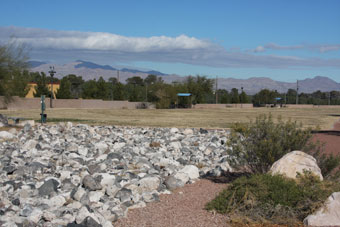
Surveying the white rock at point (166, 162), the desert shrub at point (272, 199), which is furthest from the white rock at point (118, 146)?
the desert shrub at point (272, 199)

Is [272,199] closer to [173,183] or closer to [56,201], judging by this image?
[173,183]

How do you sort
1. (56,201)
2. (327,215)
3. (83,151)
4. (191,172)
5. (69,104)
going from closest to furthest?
(327,215), (56,201), (191,172), (83,151), (69,104)

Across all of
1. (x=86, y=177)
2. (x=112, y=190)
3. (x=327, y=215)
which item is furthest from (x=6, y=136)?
(x=327, y=215)

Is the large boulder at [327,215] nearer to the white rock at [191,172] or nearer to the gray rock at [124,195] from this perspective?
the gray rock at [124,195]

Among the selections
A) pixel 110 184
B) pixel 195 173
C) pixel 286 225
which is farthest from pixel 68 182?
pixel 286 225

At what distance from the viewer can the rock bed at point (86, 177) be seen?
23.9 feet

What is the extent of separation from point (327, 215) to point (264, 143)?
2.50 meters

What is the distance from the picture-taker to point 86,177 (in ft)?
31.1

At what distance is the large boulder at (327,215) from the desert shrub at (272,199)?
16cm

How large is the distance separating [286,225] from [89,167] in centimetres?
576

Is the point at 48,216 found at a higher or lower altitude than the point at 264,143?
lower

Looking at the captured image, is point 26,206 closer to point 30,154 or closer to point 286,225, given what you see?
point 286,225

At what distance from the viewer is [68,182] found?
966 centimetres

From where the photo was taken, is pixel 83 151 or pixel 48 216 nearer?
pixel 48 216
